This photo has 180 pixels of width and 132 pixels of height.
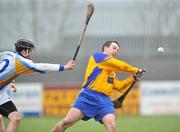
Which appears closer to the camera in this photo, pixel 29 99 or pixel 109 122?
pixel 109 122

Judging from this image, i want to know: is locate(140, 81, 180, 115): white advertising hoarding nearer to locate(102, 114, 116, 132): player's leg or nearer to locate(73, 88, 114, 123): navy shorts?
locate(73, 88, 114, 123): navy shorts

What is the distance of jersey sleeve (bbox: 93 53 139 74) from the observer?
11.5 meters

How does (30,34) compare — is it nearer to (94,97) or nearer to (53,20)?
(53,20)

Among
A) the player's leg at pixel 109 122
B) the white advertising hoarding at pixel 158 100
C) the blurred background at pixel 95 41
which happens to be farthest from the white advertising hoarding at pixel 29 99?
the player's leg at pixel 109 122

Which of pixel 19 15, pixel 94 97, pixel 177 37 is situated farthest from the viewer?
pixel 19 15

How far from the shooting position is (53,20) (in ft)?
102

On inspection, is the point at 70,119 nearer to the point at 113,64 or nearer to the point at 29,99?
the point at 113,64

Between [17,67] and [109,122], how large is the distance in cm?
182

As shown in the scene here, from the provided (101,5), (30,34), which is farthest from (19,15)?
(101,5)

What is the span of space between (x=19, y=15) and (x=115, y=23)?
14.9 ft

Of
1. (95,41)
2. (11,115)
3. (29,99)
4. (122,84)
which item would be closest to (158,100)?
(95,41)

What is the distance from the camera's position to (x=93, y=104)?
38.4ft

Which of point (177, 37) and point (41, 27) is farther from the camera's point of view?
point (41, 27)

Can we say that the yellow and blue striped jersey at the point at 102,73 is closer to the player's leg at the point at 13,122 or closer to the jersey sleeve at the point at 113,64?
the jersey sleeve at the point at 113,64
